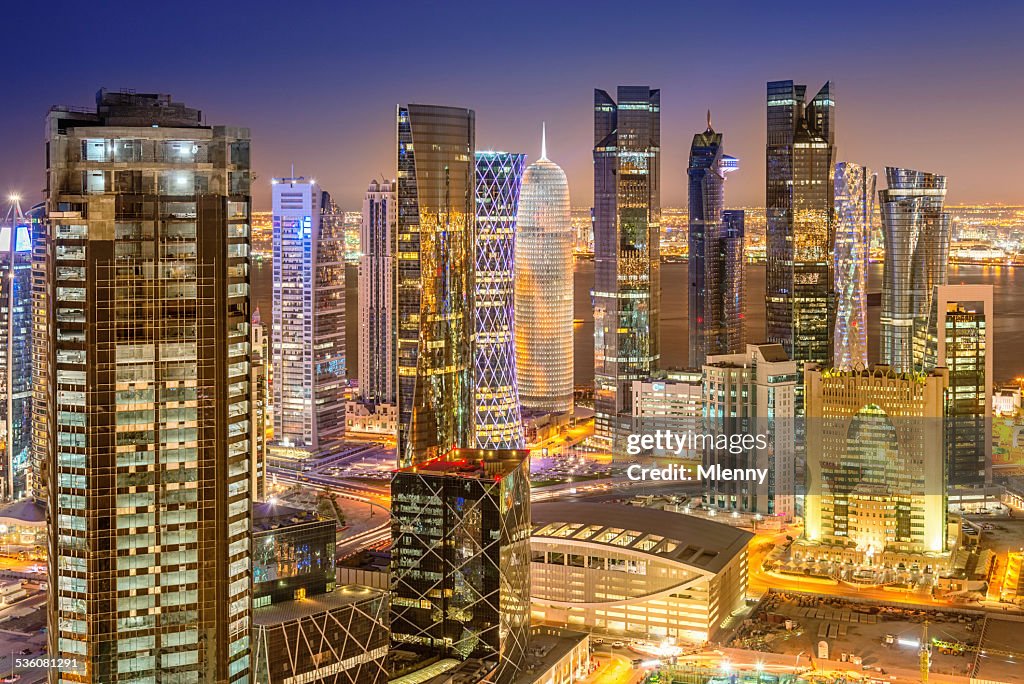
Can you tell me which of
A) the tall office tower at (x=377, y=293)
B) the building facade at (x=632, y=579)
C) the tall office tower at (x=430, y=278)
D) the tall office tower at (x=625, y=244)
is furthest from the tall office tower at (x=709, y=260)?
the building facade at (x=632, y=579)

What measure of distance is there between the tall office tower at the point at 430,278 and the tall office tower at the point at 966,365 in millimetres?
15161

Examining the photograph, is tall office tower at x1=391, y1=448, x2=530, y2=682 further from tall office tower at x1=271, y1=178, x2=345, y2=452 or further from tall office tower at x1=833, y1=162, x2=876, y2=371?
tall office tower at x1=833, y1=162, x2=876, y2=371

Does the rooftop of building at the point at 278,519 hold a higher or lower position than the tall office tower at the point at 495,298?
lower

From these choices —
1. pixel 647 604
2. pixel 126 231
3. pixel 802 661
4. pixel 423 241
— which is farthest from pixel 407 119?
pixel 126 231

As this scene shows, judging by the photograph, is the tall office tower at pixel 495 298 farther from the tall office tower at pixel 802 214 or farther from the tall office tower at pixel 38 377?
the tall office tower at pixel 802 214

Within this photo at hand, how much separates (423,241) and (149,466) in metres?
22.8

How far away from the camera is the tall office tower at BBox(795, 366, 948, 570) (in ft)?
125

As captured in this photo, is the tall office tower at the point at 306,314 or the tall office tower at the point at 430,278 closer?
the tall office tower at the point at 430,278

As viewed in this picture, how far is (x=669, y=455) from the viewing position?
50562mm

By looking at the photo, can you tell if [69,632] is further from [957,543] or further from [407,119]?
[957,543]

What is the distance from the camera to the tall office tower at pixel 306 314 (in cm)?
5103

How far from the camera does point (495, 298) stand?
47031 mm

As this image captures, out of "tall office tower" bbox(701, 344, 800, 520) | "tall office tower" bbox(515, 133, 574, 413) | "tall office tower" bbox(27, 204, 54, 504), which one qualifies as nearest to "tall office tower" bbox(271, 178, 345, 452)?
"tall office tower" bbox(515, 133, 574, 413)

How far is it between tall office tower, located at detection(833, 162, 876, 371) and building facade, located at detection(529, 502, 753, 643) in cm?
2688
